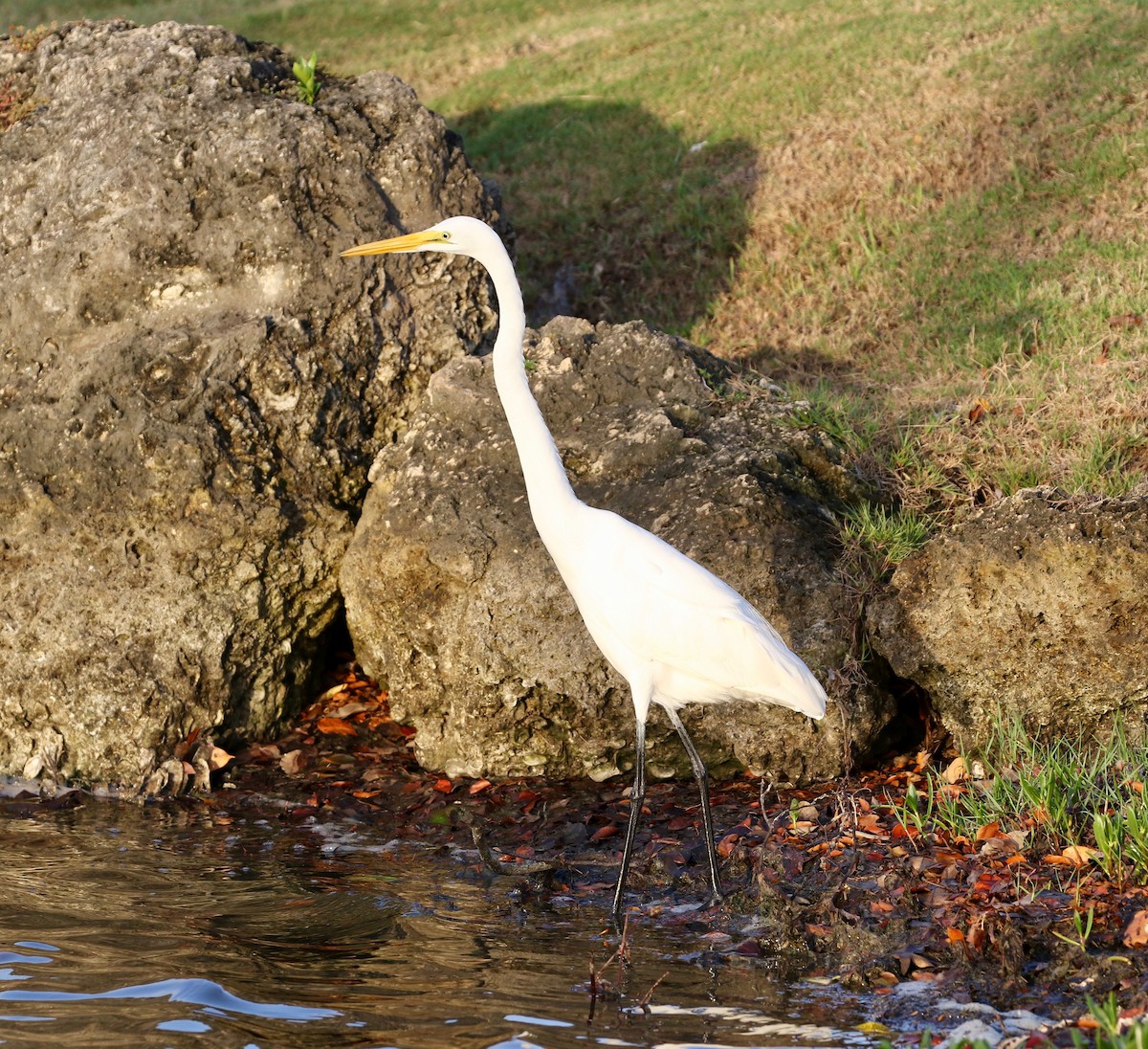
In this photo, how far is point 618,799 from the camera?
18.9 feet

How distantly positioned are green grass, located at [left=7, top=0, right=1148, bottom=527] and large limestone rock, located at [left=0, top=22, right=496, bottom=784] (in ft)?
8.12

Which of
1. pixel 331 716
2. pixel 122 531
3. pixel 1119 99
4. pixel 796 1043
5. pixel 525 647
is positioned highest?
pixel 1119 99

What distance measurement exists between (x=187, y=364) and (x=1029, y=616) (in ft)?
13.6

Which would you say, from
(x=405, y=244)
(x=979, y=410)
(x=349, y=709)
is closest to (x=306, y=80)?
(x=405, y=244)

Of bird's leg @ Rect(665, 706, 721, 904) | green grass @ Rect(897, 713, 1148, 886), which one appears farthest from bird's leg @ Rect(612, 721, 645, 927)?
green grass @ Rect(897, 713, 1148, 886)

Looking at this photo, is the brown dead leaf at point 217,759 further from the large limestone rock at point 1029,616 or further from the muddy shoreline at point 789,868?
the large limestone rock at point 1029,616

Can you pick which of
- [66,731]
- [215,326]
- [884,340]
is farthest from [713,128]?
[66,731]

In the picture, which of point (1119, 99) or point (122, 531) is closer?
point (122, 531)

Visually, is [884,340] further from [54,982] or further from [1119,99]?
[54,982]

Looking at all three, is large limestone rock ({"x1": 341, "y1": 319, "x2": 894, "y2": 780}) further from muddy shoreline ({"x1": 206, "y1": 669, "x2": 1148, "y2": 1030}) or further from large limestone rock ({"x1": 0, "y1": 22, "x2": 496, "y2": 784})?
large limestone rock ({"x1": 0, "y1": 22, "x2": 496, "y2": 784})

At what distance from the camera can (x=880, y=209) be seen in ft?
33.9

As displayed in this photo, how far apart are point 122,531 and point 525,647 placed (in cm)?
204

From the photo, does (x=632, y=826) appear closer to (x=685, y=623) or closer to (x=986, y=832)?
(x=685, y=623)

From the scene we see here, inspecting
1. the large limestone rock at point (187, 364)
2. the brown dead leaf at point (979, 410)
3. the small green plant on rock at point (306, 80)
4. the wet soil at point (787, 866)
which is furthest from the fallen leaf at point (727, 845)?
the small green plant on rock at point (306, 80)
